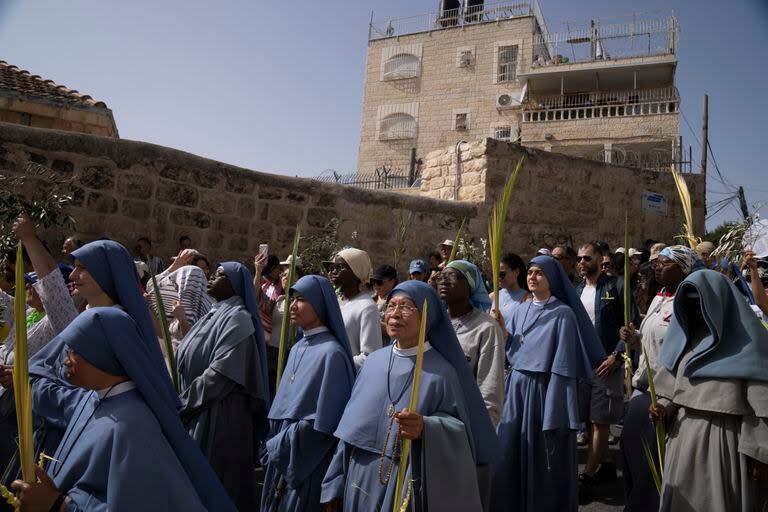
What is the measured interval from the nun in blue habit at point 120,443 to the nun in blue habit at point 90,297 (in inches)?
24.1

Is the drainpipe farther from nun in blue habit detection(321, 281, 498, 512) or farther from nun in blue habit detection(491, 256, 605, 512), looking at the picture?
nun in blue habit detection(321, 281, 498, 512)

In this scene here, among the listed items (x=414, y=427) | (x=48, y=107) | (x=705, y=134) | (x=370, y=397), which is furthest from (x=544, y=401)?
(x=705, y=134)

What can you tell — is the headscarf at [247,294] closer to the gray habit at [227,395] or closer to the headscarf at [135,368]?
the gray habit at [227,395]

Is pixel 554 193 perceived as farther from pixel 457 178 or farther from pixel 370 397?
pixel 370 397

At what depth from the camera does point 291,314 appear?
13.1 feet

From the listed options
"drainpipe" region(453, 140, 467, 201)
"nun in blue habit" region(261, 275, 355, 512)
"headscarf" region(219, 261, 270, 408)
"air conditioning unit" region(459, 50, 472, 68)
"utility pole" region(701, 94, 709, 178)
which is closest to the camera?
"nun in blue habit" region(261, 275, 355, 512)

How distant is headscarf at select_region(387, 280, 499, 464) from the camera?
315cm

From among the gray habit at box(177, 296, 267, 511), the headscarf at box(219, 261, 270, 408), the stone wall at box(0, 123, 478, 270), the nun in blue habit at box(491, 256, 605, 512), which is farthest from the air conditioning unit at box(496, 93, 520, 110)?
the gray habit at box(177, 296, 267, 511)

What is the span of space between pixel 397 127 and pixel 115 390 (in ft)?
126

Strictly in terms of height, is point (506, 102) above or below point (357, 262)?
above

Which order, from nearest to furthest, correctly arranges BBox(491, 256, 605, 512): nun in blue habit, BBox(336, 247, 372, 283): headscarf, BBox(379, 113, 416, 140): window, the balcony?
BBox(491, 256, 605, 512): nun in blue habit, BBox(336, 247, 372, 283): headscarf, the balcony, BBox(379, 113, 416, 140): window

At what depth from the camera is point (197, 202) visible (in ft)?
27.1

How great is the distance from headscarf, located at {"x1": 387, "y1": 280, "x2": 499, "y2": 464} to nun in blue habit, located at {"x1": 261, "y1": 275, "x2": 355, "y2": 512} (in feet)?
2.08

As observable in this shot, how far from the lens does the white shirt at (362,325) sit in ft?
15.4
